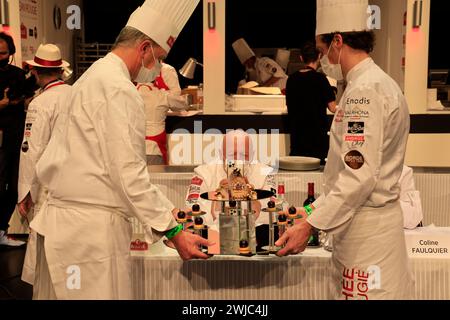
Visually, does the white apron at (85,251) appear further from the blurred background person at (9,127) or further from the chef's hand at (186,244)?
the blurred background person at (9,127)

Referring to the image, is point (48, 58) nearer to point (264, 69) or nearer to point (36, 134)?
point (36, 134)

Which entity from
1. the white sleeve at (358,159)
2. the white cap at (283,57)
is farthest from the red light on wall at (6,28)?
the white sleeve at (358,159)

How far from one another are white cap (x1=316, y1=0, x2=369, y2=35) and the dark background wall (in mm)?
8036

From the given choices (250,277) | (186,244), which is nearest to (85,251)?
(186,244)

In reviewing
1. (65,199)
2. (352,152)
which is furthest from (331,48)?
(65,199)

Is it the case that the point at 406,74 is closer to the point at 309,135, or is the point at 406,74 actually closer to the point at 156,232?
the point at 309,135

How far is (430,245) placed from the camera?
2.75m

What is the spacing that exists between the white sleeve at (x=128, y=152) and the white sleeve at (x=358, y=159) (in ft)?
1.86

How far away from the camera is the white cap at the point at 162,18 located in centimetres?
222

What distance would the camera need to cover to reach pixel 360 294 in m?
2.24

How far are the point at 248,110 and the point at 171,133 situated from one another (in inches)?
30.4

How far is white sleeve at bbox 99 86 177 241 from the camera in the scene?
2045mm

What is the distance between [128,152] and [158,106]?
3.53 metres

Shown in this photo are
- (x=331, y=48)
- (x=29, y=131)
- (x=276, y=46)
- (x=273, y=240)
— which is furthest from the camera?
(x=276, y=46)
